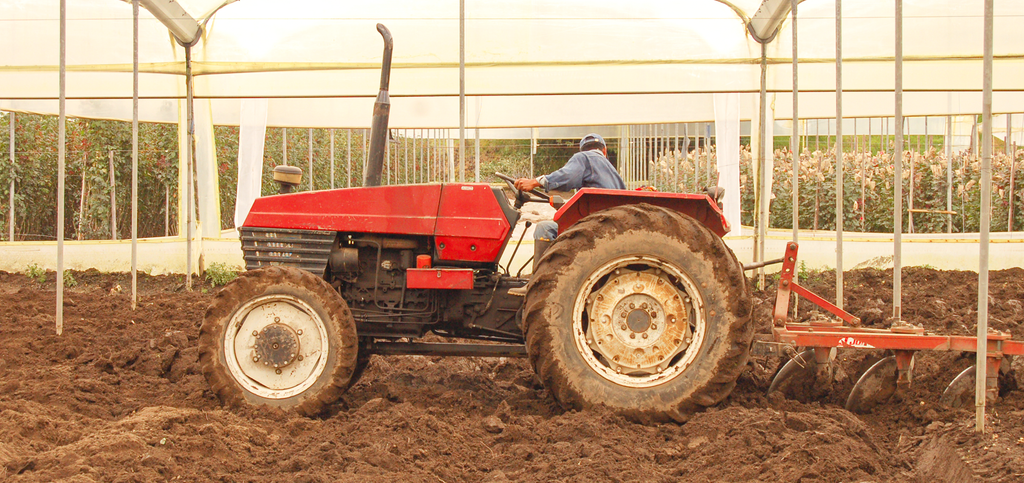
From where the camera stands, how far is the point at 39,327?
584cm

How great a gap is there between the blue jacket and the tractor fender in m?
0.40

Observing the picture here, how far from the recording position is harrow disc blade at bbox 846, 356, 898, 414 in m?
3.70

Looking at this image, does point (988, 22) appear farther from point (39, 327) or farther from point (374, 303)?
point (39, 327)

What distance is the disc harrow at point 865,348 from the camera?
346 centimetres

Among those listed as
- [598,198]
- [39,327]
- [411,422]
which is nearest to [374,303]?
[411,422]

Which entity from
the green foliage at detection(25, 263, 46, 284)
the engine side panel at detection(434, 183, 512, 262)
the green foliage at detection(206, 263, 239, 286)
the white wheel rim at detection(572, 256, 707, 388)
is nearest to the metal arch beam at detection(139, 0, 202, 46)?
the green foliage at detection(206, 263, 239, 286)

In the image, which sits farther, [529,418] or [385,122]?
[385,122]

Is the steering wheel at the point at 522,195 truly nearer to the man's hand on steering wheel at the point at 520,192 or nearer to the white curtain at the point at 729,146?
the man's hand on steering wheel at the point at 520,192

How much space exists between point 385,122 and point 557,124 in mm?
6937

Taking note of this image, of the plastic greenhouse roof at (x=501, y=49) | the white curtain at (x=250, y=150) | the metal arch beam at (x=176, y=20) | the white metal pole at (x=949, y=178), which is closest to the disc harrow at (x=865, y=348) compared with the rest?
the plastic greenhouse roof at (x=501, y=49)

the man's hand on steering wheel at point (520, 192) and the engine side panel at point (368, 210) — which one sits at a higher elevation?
the man's hand on steering wheel at point (520, 192)

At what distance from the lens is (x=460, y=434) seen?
3.28m

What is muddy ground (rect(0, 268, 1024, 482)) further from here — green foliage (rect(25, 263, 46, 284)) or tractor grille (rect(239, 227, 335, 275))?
green foliage (rect(25, 263, 46, 284))

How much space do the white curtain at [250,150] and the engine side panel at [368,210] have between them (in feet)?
18.0
